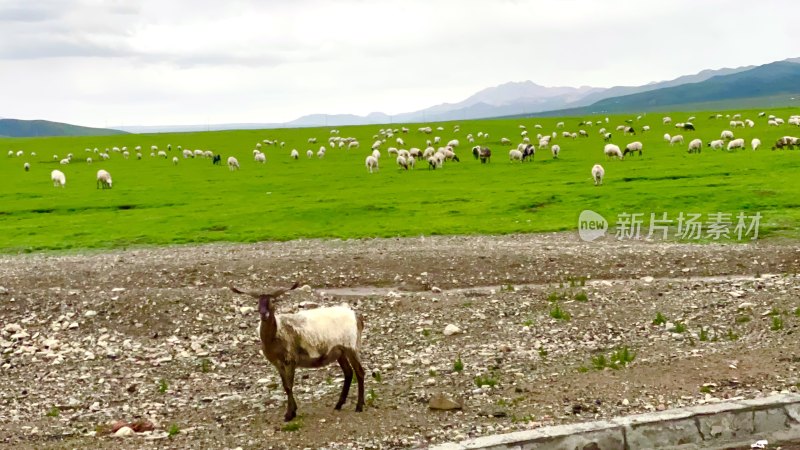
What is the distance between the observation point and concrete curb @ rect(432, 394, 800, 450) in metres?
10.5

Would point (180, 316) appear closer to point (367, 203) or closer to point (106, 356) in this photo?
point (106, 356)

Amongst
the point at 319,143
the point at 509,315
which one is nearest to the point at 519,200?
the point at 509,315

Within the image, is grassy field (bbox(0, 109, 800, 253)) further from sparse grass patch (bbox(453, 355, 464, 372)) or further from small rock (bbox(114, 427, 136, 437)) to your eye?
small rock (bbox(114, 427, 136, 437))

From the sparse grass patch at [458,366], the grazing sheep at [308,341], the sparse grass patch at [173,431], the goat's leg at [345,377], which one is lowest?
the sparse grass patch at [458,366]

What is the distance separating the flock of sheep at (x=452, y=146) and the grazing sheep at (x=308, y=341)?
122 feet

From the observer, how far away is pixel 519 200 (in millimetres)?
42531

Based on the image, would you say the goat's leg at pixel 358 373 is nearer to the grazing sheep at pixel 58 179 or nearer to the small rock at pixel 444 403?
the small rock at pixel 444 403

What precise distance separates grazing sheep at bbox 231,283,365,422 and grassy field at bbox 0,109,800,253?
73.1 feet

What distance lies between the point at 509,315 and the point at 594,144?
65.7 m

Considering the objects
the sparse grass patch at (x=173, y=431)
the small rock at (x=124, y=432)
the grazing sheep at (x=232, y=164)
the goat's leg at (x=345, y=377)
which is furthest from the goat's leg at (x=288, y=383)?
the grazing sheep at (x=232, y=164)

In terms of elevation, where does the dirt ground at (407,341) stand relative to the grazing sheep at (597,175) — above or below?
below

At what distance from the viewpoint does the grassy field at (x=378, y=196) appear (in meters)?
36.3
